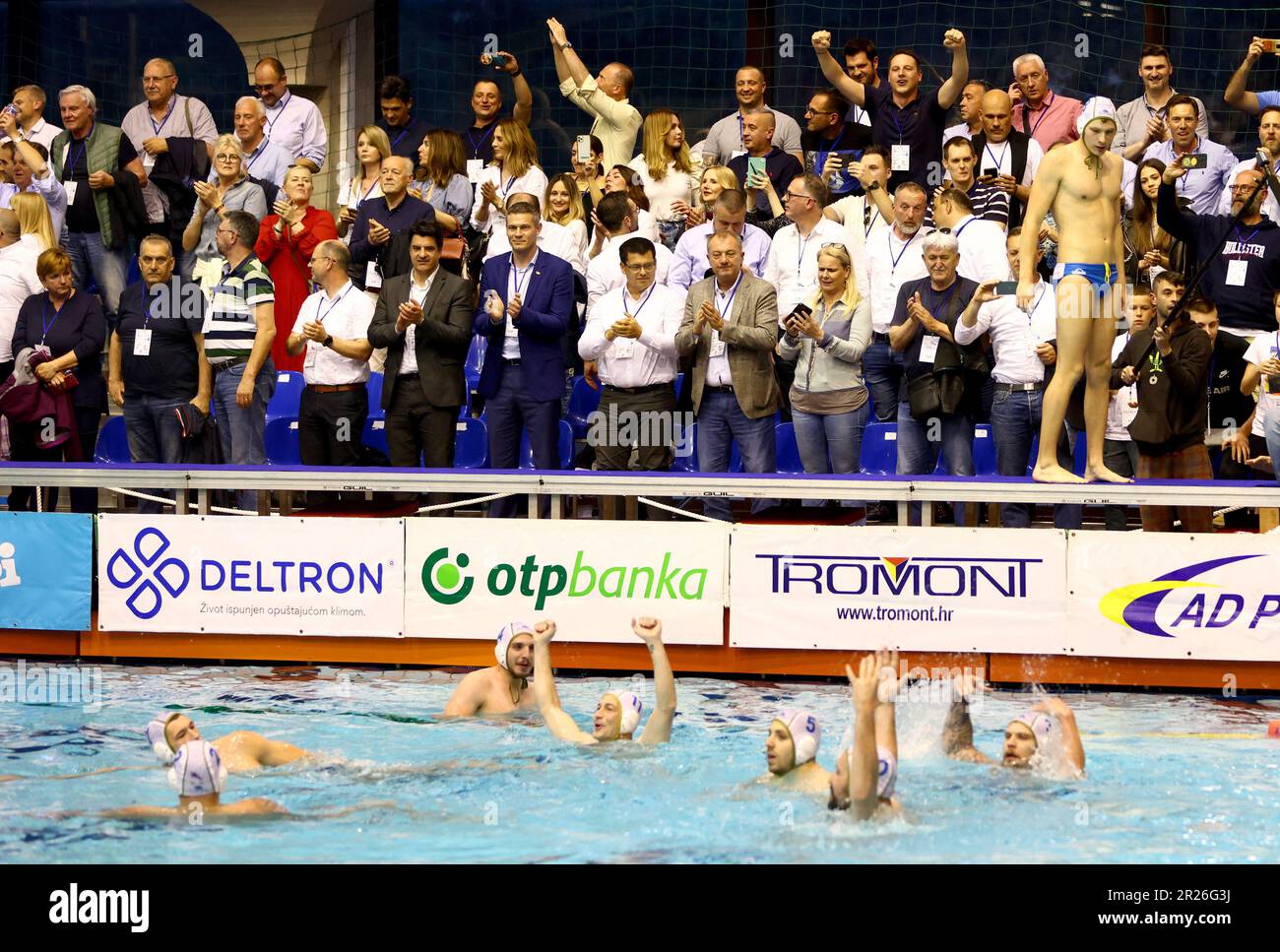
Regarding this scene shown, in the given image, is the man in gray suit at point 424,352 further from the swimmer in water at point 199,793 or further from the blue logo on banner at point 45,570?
the swimmer in water at point 199,793

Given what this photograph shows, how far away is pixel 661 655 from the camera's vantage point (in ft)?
28.4

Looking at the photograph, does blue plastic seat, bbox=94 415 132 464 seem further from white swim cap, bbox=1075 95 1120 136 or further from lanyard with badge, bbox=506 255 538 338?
white swim cap, bbox=1075 95 1120 136

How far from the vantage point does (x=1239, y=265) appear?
464 inches

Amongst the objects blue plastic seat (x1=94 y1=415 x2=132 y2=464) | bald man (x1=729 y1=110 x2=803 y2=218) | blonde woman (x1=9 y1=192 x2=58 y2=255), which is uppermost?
bald man (x1=729 y1=110 x2=803 y2=218)

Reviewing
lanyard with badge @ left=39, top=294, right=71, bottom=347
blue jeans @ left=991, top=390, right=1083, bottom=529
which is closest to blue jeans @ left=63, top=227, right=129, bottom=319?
lanyard with badge @ left=39, top=294, right=71, bottom=347

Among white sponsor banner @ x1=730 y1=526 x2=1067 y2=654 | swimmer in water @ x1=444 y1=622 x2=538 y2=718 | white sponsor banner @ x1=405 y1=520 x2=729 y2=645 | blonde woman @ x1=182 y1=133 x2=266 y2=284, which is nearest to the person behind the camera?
swimmer in water @ x1=444 y1=622 x2=538 y2=718

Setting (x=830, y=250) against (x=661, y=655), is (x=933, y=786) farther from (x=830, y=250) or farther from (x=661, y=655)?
(x=830, y=250)

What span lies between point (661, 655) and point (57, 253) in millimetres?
5902

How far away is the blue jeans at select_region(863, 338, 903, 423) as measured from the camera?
1124 cm

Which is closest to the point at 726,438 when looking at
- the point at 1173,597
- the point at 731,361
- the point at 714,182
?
the point at 731,361

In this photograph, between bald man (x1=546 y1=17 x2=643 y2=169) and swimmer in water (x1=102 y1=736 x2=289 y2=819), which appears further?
bald man (x1=546 y1=17 x2=643 y2=169)

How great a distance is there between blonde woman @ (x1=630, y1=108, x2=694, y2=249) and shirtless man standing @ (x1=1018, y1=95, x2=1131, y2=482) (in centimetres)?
→ 340
